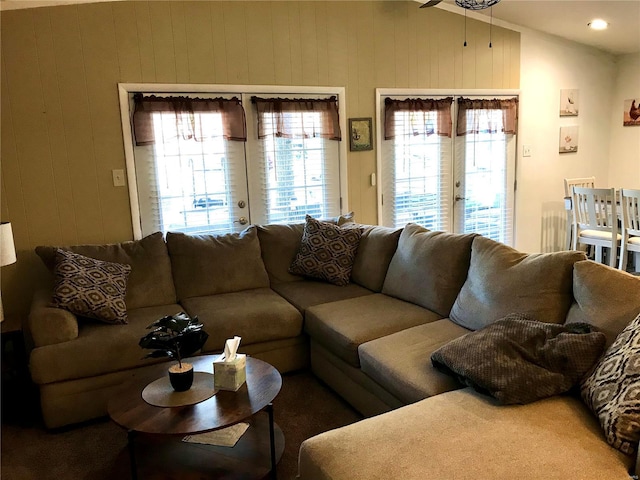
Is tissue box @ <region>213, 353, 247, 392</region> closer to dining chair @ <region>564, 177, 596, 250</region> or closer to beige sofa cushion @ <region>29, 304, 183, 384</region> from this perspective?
beige sofa cushion @ <region>29, 304, 183, 384</region>

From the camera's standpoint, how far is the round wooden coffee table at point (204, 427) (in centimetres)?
196

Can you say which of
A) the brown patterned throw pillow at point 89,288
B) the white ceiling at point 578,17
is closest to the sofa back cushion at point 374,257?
the brown patterned throw pillow at point 89,288

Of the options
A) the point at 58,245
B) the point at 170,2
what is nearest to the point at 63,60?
the point at 170,2

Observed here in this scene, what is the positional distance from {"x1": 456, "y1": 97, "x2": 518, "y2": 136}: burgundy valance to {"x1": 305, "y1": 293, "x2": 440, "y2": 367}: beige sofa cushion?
2.45 meters

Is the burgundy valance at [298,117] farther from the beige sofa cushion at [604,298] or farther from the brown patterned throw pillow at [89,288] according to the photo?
the beige sofa cushion at [604,298]

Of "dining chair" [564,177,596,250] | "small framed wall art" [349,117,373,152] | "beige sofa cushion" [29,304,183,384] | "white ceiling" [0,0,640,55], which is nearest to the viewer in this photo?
"beige sofa cushion" [29,304,183,384]

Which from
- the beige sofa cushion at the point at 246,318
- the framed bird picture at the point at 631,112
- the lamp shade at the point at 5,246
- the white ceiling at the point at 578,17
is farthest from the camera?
the framed bird picture at the point at 631,112

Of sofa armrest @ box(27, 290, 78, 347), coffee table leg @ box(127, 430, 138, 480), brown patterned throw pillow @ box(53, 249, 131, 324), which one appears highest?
brown patterned throw pillow @ box(53, 249, 131, 324)

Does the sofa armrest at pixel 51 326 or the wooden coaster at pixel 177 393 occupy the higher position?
the sofa armrest at pixel 51 326

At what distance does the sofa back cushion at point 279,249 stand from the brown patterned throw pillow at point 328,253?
7cm

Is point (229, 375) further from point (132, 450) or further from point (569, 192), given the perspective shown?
Answer: point (569, 192)

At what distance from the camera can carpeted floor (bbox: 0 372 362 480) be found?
238cm

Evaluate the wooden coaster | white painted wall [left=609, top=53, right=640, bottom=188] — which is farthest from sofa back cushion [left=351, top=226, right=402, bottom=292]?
white painted wall [left=609, top=53, right=640, bottom=188]

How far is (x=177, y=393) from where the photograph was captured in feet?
7.20
